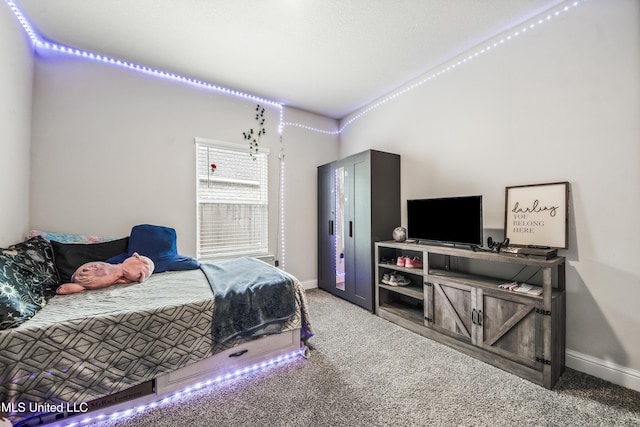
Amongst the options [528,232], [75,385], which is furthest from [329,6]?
[75,385]

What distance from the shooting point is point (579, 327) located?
1.94 meters

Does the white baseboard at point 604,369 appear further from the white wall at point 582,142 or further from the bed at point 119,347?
the bed at point 119,347

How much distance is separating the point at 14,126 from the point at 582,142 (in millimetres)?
4468

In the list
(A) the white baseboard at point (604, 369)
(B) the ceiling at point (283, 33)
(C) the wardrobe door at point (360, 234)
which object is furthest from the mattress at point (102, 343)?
(A) the white baseboard at point (604, 369)

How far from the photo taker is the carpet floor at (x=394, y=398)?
4.84 ft

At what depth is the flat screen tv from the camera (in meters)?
2.28

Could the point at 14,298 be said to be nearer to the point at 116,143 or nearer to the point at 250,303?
the point at 250,303

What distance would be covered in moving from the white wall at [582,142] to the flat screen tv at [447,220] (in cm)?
29

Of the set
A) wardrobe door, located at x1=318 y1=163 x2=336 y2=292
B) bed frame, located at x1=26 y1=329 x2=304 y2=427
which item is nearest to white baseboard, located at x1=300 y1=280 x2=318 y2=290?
wardrobe door, located at x1=318 y1=163 x2=336 y2=292

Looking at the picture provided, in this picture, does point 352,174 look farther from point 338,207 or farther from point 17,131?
point 17,131

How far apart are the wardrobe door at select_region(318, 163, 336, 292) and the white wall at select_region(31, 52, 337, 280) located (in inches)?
50.4

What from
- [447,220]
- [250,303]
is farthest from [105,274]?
[447,220]

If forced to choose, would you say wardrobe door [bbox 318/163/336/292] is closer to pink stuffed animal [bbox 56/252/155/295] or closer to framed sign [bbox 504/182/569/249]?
framed sign [bbox 504/182/569/249]

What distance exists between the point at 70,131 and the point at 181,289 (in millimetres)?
2092
